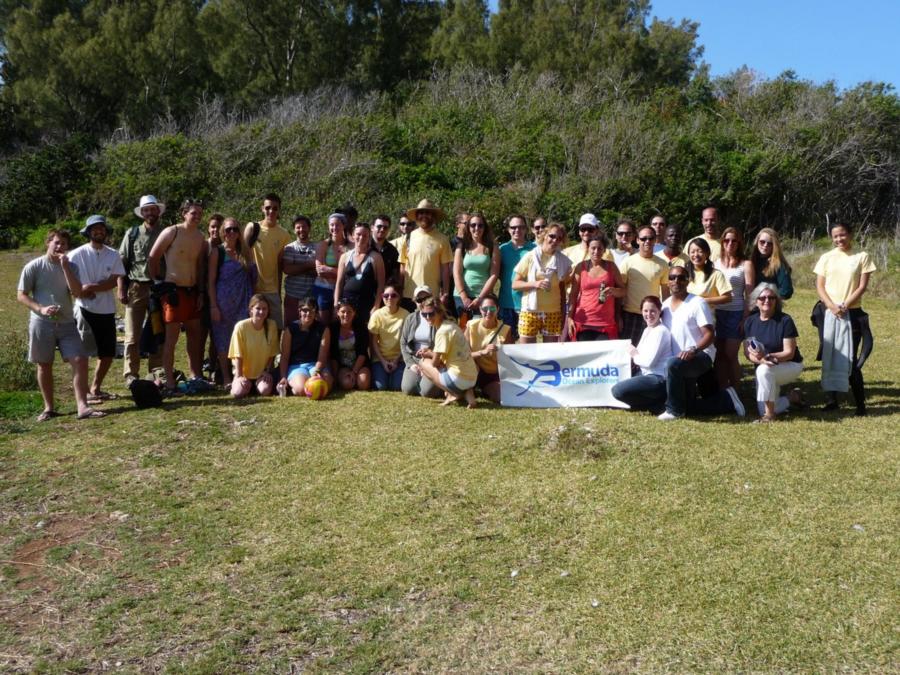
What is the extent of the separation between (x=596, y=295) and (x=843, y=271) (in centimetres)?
226

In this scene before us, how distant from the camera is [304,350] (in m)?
8.84

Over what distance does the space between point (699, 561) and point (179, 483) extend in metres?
3.75

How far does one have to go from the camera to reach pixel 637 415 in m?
A: 7.66

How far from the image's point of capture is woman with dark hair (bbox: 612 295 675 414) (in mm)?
7676


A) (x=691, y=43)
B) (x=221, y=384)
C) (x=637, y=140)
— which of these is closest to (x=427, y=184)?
(x=637, y=140)

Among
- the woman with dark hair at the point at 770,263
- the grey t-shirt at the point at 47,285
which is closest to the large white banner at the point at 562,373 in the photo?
the woman with dark hair at the point at 770,263

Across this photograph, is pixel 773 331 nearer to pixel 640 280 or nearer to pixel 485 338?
pixel 640 280

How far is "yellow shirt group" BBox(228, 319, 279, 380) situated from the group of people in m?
0.01

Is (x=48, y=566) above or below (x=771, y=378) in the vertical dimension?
below

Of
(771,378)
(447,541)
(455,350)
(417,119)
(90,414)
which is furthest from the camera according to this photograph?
(417,119)

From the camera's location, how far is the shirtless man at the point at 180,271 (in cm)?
854

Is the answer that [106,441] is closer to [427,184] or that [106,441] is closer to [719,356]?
[719,356]

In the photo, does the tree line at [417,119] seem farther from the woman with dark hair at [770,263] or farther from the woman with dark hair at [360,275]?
the woman with dark hair at [770,263]

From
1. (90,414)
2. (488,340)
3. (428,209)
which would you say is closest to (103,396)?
(90,414)
